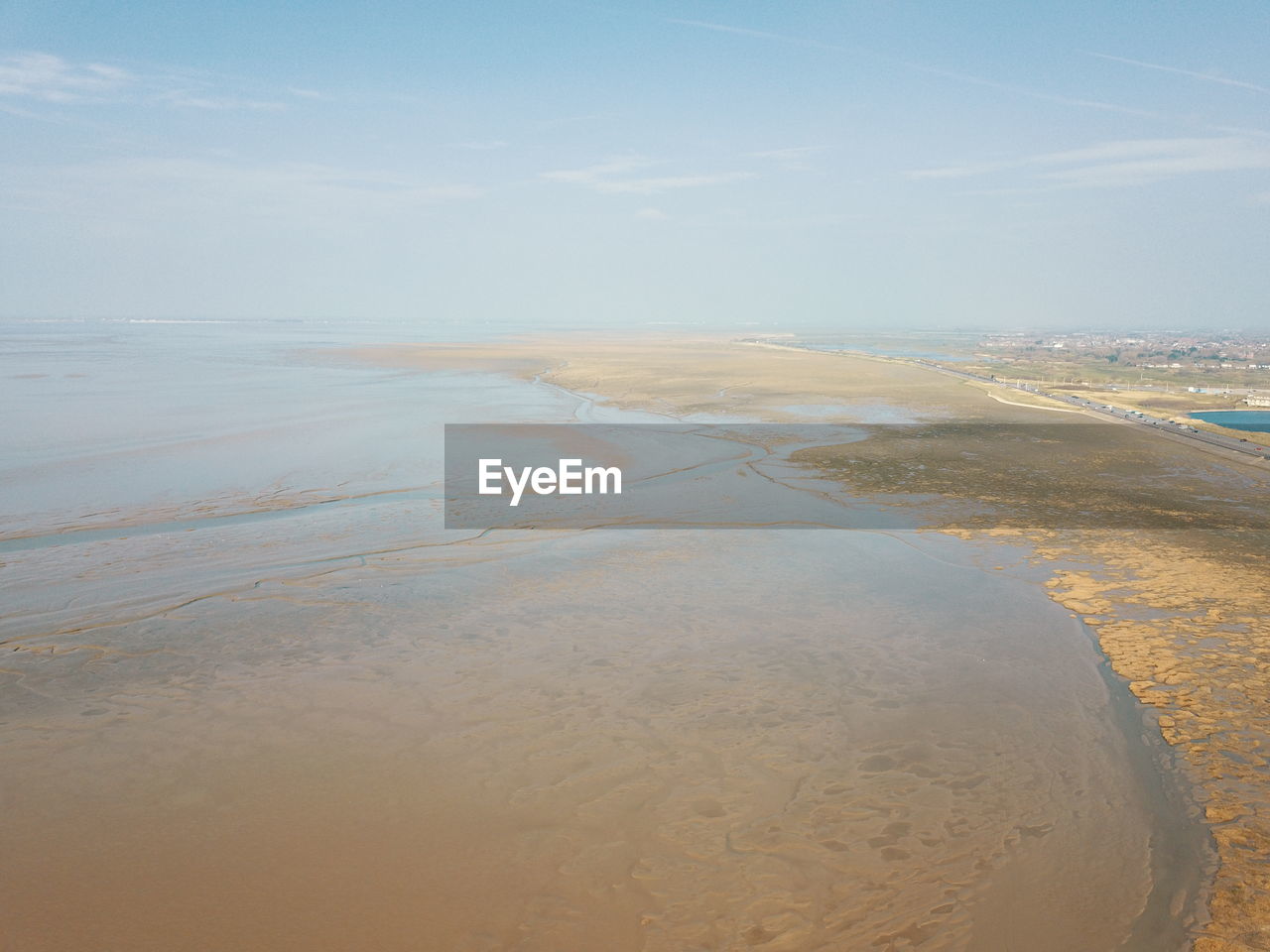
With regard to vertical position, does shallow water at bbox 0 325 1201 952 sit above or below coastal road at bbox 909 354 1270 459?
below

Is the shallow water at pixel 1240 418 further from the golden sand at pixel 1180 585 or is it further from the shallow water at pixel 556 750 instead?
the shallow water at pixel 556 750

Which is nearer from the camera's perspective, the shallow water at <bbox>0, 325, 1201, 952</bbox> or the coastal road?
the shallow water at <bbox>0, 325, 1201, 952</bbox>

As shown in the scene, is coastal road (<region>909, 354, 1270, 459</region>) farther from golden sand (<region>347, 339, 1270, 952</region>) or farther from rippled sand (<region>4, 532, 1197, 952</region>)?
rippled sand (<region>4, 532, 1197, 952</region>)

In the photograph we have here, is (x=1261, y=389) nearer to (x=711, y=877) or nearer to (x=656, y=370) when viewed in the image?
(x=656, y=370)

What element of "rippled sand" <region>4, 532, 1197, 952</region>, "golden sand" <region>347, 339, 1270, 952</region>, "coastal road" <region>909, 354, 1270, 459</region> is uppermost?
"coastal road" <region>909, 354, 1270, 459</region>

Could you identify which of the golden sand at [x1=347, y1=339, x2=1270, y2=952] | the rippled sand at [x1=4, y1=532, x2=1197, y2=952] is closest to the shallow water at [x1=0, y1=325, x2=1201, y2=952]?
the rippled sand at [x1=4, y1=532, x2=1197, y2=952]

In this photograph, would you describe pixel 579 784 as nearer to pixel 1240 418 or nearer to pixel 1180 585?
pixel 1180 585

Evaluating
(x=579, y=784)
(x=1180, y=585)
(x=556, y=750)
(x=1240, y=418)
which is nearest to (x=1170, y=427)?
(x=1240, y=418)

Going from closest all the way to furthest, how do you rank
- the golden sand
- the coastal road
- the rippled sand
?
the rippled sand, the golden sand, the coastal road

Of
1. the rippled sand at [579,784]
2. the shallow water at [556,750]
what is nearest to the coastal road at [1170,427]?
the shallow water at [556,750]
